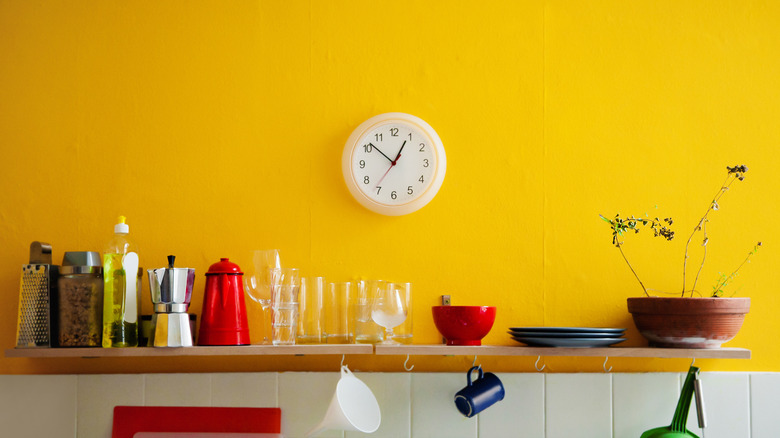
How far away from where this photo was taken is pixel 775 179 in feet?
6.56

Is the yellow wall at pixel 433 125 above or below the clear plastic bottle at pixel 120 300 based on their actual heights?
above

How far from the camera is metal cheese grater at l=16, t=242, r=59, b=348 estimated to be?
1732mm

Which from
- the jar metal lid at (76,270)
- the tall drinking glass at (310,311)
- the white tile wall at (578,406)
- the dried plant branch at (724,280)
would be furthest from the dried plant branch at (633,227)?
the jar metal lid at (76,270)

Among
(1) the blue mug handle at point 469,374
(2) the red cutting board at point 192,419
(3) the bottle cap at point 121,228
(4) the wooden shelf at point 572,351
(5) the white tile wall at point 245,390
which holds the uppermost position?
(3) the bottle cap at point 121,228

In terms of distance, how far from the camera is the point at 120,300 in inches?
68.2

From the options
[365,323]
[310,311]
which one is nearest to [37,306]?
[310,311]

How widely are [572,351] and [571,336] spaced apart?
0.04m

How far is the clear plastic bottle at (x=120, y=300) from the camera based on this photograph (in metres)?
1.72

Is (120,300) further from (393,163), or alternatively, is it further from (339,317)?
(393,163)

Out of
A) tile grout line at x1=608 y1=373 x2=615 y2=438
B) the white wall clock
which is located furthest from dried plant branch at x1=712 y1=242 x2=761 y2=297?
the white wall clock

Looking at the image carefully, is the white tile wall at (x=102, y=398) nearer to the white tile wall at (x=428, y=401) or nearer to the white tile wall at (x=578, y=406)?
the white tile wall at (x=428, y=401)

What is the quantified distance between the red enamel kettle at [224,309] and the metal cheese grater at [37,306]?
0.37 m

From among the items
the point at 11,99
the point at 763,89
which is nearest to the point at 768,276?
the point at 763,89

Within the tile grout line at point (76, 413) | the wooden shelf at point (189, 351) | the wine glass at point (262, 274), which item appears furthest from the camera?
the tile grout line at point (76, 413)
